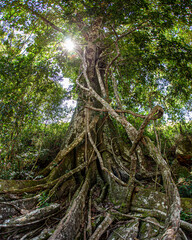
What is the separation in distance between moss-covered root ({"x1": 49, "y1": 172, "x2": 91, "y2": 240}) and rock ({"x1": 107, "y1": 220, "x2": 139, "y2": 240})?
54 centimetres

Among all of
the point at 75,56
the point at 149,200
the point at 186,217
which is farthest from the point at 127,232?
the point at 75,56

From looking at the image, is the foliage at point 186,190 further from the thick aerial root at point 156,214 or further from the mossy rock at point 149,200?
the thick aerial root at point 156,214

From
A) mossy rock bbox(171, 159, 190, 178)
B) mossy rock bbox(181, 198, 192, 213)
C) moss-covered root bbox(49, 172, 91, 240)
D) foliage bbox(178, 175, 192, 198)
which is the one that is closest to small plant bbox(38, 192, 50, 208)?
moss-covered root bbox(49, 172, 91, 240)

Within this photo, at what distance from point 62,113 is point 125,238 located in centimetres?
467

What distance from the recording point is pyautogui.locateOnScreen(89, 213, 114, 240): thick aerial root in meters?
2.11

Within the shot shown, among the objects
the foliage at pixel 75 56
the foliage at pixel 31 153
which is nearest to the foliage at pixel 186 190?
the foliage at pixel 75 56

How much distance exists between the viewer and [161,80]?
5.48 meters

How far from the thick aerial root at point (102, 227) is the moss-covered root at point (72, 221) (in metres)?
0.31

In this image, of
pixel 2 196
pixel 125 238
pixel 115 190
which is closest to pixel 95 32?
pixel 115 190

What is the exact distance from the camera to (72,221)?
7.52 ft

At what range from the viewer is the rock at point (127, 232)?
6.72ft

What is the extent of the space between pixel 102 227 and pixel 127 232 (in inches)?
14.8

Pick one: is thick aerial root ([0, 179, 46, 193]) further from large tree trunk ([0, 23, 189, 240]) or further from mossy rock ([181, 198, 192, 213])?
mossy rock ([181, 198, 192, 213])

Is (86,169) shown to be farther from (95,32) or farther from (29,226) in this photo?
(95,32)
